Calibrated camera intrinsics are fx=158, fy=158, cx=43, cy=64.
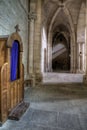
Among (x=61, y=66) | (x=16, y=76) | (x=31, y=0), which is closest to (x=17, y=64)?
(x=16, y=76)

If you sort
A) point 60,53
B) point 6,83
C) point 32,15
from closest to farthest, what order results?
1. point 6,83
2. point 32,15
3. point 60,53

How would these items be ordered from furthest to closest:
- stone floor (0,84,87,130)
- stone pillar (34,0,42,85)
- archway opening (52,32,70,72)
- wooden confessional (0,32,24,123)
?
1. archway opening (52,32,70,72)
2. stone pillar (34,0,42,85)
3. wooden confessional (0,32,24,123)
4. stone floor (0,84,87,130)

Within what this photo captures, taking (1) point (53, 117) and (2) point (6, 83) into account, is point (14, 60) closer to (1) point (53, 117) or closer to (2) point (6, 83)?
(2) point (6, 83)

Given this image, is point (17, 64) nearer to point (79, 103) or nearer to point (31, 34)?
point (79, 103)

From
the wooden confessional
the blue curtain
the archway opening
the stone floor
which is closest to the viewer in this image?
the stone floor

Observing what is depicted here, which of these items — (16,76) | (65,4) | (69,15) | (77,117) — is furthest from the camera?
(69,15)

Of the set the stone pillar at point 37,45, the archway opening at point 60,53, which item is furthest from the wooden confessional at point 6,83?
the archway opening at point 60,53

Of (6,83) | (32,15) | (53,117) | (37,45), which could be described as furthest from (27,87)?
(6,83)

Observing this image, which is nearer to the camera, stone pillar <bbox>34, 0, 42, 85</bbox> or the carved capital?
the carved capital

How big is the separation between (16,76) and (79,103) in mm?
2052

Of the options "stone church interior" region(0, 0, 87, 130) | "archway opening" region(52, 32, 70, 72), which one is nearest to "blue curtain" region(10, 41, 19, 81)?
"stone church interior" region(0, 0, 87, 130)

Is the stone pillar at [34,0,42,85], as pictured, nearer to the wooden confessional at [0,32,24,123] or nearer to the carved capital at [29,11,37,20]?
the carved capital at [29,11,37,20]

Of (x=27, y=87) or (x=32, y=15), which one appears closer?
(x=27, y=87)

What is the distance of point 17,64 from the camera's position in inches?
168
